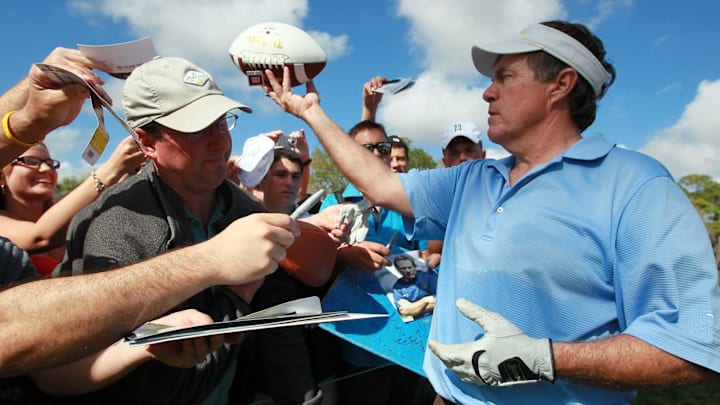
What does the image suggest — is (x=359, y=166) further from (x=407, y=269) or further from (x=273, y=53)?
(x=273, y=53)

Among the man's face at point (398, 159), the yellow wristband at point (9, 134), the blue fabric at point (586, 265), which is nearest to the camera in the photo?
the blue fabric at point (586, 265)

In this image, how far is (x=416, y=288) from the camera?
266cm

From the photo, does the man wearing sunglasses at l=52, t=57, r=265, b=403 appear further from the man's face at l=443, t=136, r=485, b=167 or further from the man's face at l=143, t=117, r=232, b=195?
the man's face at l=443, t=136, r=485, b=167

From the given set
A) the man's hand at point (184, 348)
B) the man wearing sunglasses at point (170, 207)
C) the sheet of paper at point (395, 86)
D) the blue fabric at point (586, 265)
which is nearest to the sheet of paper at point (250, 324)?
the man's hand at point (184, 348)

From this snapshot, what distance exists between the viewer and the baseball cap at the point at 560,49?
1948 millimetres

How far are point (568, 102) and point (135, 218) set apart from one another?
182 cm

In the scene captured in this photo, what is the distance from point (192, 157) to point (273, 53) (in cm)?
108

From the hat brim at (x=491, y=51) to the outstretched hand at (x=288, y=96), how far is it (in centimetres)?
85

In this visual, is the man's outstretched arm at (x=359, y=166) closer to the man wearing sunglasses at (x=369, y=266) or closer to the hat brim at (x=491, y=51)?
the man wearing sunglasses at (x=369, y=266)

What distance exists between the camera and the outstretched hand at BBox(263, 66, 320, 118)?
8.14ft

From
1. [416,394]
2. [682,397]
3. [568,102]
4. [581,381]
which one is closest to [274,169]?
[416,394]

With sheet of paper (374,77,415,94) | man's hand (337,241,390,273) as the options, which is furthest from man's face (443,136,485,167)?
man's hand (337,241,390,273)

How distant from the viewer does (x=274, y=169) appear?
A: 12.2 ft

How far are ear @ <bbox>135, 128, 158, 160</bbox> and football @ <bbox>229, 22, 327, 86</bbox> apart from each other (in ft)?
3.17
